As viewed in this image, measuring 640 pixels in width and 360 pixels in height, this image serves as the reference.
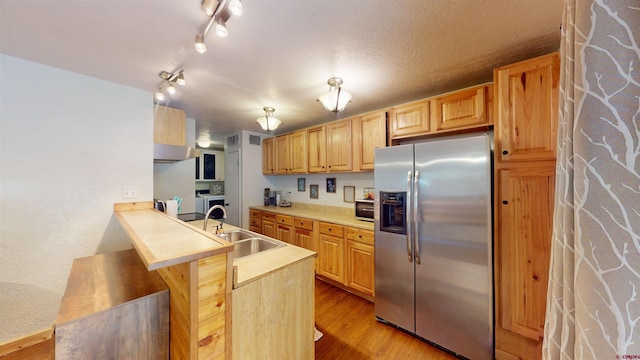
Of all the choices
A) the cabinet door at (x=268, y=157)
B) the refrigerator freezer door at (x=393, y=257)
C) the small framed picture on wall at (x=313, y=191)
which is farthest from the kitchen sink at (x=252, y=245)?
the cabinet door at (x=268, y=157)

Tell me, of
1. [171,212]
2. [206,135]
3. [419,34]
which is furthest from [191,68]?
[206,135]

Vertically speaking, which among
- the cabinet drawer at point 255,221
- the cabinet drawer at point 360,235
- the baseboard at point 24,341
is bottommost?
the baseboard at point 24,341

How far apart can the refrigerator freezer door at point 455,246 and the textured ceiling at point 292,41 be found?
2.22 feet

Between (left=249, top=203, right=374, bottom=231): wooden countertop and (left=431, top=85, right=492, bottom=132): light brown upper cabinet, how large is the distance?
1.26 m

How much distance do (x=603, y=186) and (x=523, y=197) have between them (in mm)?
1263

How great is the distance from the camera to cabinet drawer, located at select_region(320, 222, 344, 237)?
8.57 ft

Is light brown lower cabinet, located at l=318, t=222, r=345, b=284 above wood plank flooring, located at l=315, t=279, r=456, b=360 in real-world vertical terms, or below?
above

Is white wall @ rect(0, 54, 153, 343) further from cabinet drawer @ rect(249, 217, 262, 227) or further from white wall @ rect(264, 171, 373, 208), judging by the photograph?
white wall @ rect(264, 171, 373, 208)

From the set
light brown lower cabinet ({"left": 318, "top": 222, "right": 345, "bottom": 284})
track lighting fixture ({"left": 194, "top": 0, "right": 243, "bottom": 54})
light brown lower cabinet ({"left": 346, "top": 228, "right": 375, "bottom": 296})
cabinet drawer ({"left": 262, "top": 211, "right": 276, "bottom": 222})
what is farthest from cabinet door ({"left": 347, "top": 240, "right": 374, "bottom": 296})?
track lighting fixture ({"left": 194, "top": 0, "right": 243, "bottom": 54})

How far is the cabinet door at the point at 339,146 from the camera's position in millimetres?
2807

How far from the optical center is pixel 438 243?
1747mm

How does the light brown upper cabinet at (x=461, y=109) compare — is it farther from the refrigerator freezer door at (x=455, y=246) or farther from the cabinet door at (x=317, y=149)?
the cabinet door at (x=317, y=149)

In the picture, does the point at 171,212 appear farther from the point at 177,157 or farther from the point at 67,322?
the point at 67,322

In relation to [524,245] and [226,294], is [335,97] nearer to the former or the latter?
[226,294]
